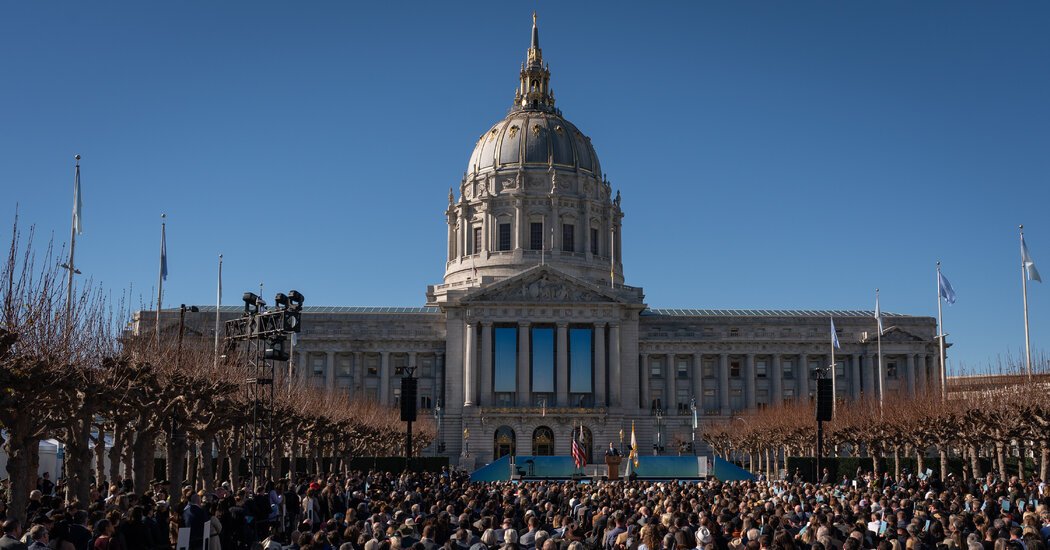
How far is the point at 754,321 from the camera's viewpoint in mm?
127812

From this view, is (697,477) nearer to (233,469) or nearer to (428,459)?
(428,459)

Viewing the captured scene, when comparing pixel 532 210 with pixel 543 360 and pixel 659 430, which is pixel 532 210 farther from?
pixel 659 430

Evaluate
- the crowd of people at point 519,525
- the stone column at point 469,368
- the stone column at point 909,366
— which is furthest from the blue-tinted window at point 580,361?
the crowd of people at point 519,525

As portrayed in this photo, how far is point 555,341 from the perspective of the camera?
118625 millimetres

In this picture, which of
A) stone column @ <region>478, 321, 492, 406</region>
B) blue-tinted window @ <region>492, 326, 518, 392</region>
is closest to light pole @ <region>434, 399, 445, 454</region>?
stone column @ <region>478, 321, 492, 406</region>

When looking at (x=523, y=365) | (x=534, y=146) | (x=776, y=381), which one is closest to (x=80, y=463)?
(x=523, y=365)

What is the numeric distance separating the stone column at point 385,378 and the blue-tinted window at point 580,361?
2020 cm

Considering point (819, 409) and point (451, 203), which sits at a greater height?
point (451, 203)

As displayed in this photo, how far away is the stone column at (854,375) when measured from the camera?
126 meters

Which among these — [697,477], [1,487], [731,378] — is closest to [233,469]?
[1,487]

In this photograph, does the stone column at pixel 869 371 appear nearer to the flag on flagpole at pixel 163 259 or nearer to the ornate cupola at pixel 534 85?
the ornate cupola at pixel 534 85

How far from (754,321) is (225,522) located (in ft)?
355

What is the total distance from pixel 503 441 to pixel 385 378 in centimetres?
1583

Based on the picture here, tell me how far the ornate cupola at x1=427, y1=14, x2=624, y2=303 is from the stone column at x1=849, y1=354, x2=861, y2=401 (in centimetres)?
2902
